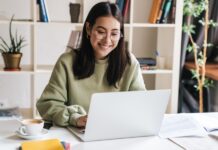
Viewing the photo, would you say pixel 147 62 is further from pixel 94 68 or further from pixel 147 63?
pixel 94 68

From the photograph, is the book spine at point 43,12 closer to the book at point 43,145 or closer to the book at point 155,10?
the book at point 155,10

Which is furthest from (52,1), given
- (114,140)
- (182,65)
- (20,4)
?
(114,140)

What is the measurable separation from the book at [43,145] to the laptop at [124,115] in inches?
4.6

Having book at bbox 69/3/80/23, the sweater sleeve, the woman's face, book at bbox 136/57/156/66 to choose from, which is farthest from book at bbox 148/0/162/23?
the sweater sleeve

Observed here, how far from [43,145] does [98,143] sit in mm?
209

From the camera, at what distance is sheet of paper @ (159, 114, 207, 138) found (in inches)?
60.7

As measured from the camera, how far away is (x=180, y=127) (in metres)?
1.62

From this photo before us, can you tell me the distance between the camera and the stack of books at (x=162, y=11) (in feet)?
10.2

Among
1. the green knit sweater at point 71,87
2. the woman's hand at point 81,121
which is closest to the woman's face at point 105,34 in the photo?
the green knit sweater at point 71,87

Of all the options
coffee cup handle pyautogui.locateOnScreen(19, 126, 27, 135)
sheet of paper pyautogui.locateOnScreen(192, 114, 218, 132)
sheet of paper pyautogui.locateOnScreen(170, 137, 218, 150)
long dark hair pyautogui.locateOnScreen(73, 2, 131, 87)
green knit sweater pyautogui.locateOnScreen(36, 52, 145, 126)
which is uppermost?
long dark hair pyautogui.locateOnScreen(73, 2, 131, 87)

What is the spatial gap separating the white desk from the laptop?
0.10ft

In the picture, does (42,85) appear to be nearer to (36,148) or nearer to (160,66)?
(160,66)

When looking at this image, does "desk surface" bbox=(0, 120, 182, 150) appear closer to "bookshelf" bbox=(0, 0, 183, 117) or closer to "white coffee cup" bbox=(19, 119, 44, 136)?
"white coffee cup" bbox=(19, 119, 44, 136)

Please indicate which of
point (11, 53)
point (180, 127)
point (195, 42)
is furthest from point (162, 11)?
point (180, 127)
